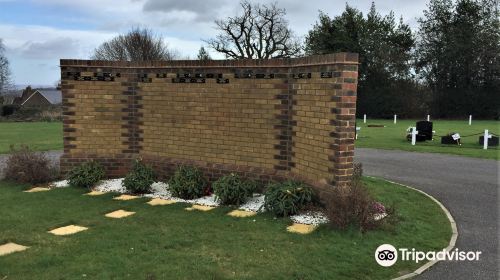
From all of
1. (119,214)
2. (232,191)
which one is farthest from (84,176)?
(232,191)

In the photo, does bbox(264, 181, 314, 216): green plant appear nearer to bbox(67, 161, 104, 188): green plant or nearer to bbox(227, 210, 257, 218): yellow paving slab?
bbox(227, 210, 257, 218): yellow paving slab

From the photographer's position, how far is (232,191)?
291 inches

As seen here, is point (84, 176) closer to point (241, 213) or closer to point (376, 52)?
point (241, 213)

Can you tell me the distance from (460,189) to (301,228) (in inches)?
187

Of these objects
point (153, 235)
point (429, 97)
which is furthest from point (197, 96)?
point (429, 97)

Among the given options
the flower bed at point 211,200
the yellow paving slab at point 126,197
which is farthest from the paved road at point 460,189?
the yellow paving slab at point 126,197

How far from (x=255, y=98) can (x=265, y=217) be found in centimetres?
232

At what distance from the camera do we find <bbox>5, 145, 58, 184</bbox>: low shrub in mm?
9258

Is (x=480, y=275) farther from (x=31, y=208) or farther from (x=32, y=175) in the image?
(x=32, y=175)

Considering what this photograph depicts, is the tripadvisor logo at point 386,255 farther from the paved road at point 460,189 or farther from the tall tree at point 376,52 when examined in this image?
the tall tree at point 376,52

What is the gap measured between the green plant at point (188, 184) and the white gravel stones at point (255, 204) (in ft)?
3.14

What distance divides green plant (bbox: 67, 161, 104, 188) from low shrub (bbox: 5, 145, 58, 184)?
62cm

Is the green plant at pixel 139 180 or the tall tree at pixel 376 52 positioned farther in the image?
the tall tree at pixel 376 52

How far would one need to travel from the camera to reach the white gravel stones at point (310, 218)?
6355mm
